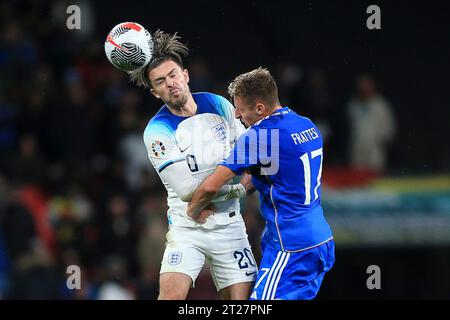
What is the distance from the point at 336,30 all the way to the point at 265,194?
6.61 metres

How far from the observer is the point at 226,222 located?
6.32 m

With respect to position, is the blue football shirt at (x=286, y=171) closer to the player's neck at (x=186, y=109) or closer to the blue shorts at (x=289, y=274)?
the blue shorts at (x=289, y=274)

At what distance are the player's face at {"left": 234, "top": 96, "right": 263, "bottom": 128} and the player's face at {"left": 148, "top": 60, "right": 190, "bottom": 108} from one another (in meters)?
0.50

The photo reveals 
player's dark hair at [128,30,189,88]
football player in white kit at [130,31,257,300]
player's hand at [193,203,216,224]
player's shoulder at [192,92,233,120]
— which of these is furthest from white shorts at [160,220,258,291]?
player's dark hair at [128,30,189,88]

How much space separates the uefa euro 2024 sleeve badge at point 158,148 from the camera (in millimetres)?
6141

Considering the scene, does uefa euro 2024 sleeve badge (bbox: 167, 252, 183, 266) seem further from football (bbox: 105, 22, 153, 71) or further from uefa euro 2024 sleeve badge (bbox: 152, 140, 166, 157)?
football (bbox: 105, 22, 153, 71)

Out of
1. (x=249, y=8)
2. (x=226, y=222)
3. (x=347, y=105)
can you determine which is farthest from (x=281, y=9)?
(x=226, y=222)

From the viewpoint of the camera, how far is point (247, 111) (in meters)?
5.86

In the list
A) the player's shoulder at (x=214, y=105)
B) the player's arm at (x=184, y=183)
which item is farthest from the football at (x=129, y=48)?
the player's arm at (x=184, y=183)

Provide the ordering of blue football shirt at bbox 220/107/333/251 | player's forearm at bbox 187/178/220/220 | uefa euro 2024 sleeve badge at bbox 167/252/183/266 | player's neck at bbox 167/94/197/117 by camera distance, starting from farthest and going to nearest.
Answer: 1. player's neck at bbox 167/94/197/117
2. uefa euro 2024 sleeve badge at bbox 167/252/183/266
3. player's forearm at bbox 187/178/220/220
4. blue football shirt at bbox 220/107/333/251

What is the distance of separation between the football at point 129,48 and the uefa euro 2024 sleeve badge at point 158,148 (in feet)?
1.83

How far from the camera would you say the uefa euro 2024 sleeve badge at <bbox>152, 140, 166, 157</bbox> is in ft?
20.1

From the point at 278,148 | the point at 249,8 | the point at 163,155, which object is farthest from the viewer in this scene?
the point at 249,8

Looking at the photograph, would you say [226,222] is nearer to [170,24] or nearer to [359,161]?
[170,24]
